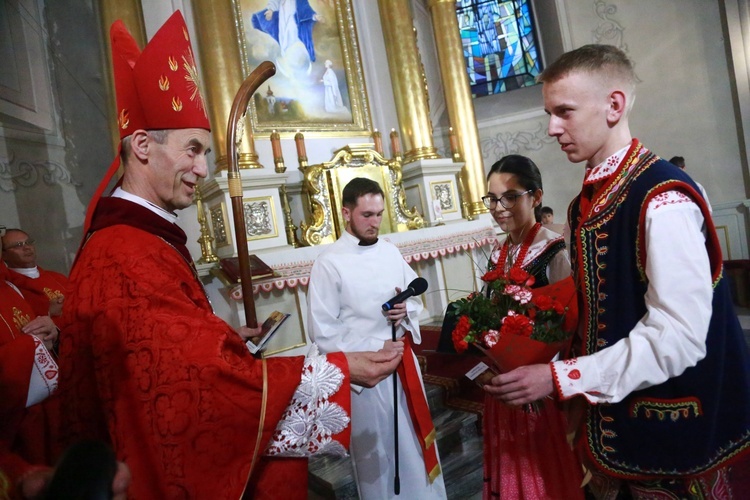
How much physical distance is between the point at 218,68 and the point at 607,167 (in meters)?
5.14

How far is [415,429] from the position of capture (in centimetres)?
276

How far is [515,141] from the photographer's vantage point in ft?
31.0

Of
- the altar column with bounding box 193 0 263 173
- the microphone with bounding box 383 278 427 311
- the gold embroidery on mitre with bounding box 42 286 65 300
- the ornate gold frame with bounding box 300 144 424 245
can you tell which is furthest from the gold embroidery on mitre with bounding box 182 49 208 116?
the ornate gold frame with bounding box 300 144 424 245

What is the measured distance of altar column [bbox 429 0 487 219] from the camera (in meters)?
7.57

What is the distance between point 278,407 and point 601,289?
97cm

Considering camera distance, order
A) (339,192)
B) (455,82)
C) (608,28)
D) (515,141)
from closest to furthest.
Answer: (339,192) < (455,82) < (608,28) < (515,141)

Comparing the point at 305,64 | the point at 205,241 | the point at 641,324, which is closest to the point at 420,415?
the point at 641,324

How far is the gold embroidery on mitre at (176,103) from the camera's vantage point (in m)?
1.58

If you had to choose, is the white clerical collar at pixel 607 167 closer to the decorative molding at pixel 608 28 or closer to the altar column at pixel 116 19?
the altar column at pixel 116 19

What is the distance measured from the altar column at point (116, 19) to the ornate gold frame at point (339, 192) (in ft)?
7.74

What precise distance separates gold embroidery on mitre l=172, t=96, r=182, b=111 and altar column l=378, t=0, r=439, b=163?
5.39m

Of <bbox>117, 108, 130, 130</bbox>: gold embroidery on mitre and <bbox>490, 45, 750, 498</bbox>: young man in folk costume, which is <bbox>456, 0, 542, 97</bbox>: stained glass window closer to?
<bbox>490, 45, 750, 498</bbox>: young man in folk costume

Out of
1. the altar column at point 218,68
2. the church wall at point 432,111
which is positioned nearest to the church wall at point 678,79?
the church wall at point 432,111

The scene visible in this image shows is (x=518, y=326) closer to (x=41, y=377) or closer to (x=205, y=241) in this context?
(x=41, y=377)
